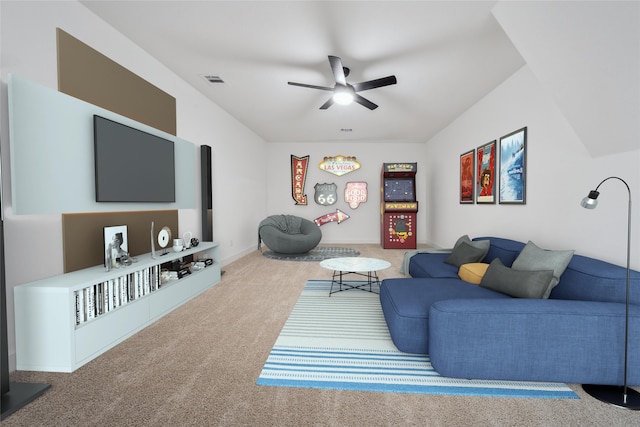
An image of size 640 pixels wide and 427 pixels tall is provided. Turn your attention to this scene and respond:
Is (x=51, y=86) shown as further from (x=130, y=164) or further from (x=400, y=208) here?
(x=400, y=208)

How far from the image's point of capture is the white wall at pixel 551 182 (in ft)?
7.36

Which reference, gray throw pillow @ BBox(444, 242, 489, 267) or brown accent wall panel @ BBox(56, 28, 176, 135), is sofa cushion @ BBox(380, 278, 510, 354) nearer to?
gray throw pillow @ BBox(444, 242, 489, 267)

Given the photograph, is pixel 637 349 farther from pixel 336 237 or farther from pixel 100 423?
pixel 336 237

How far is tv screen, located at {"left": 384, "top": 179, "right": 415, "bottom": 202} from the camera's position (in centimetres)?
678

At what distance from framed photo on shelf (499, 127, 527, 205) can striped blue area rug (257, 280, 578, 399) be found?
7.35 ft

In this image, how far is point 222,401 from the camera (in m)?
1.58

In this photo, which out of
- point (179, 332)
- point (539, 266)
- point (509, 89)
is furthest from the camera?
point (509, 89)

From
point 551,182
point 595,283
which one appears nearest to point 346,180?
point 551,182

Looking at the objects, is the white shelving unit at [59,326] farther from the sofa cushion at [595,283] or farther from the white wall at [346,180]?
the white wall at [346,180]

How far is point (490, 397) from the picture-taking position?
1.60 m

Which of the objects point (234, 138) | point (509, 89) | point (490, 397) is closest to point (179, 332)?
point (490, 397)

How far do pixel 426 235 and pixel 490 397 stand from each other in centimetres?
610

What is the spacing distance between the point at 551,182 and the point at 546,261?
3.90 feet

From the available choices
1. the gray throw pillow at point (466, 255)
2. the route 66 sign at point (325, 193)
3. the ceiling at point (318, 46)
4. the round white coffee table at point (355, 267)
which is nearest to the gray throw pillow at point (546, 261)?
the gray throw pillow at point (466, 255)
